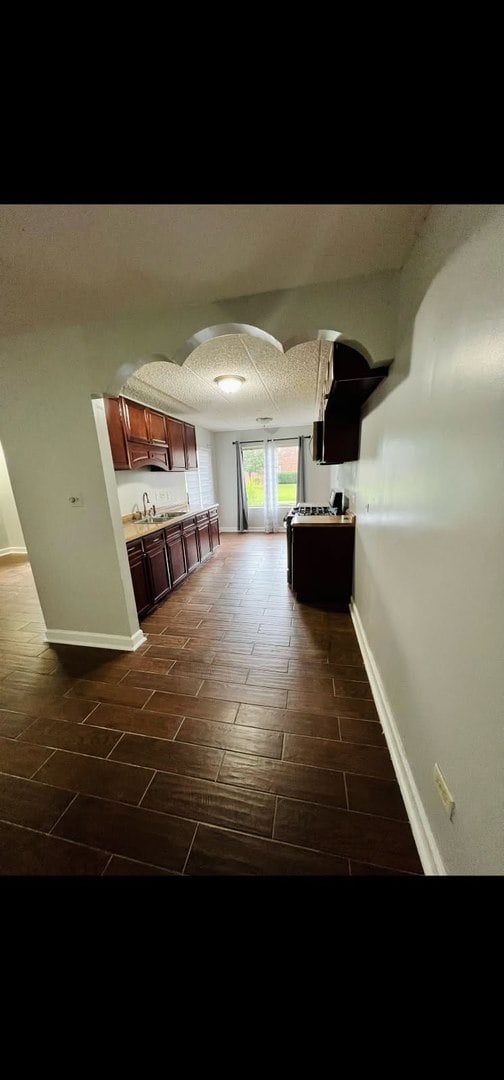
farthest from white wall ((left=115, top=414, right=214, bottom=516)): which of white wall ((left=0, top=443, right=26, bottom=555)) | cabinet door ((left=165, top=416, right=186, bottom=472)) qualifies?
white wall ((left=0, top=443, right=26, bottom=555))

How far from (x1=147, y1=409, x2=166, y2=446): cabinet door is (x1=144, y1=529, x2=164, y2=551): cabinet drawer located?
3.66 ft

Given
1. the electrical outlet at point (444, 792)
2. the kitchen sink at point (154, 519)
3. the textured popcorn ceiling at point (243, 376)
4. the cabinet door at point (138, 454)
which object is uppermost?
the textured popcorn ceiling at point (243, 376)

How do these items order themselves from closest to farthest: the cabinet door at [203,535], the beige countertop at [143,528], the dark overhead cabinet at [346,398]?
the dark overhead cabinet at [346,398]
the beige countertop at [143,528]
the cabinet door at [203,535]

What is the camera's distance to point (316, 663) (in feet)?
6.81

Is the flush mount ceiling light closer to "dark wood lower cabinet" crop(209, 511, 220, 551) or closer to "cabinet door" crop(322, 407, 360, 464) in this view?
"cabinet door" crop(322, 407, 360, 464)

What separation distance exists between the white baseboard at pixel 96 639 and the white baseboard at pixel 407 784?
178 cm

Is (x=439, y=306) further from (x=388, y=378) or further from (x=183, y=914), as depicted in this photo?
(x=183, y=914)

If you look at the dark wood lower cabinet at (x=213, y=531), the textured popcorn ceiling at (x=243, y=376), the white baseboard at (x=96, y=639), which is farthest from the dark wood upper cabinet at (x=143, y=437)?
the white baseboard at (x=96, y=639)

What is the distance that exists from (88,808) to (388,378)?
8.14 feet

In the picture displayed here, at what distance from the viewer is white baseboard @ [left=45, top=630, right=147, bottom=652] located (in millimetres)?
2388

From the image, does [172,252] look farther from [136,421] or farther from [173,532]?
[173,532]

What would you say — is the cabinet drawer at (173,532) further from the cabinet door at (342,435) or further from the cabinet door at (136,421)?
the cabinet door at (342,435)

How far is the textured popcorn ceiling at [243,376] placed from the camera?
2.39 m
